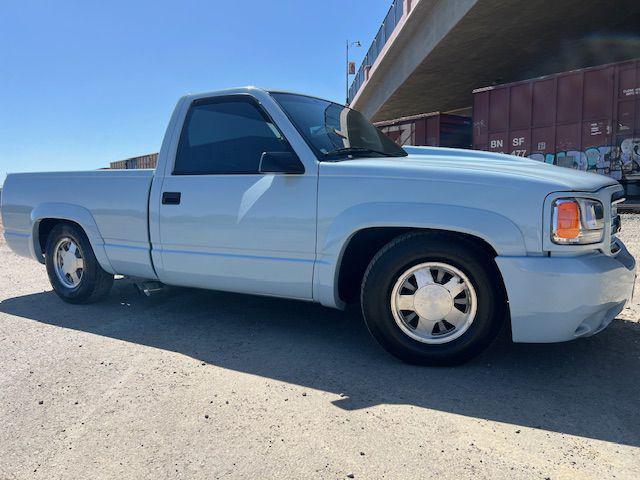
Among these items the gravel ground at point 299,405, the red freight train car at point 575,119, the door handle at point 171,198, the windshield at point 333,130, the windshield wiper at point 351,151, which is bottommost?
the gravel ground at point 299,405

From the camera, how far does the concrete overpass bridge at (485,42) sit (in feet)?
53.7

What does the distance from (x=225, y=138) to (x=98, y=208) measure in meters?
1.45

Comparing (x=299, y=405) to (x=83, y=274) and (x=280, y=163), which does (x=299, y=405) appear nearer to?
(x=280, y=163)

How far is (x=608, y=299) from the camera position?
9.01ft

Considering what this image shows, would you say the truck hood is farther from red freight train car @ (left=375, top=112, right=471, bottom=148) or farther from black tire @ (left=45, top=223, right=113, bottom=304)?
red freight train car @ (left=375, top=112, right=471, bottom=148)

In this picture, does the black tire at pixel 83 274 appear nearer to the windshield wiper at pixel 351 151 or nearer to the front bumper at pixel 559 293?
the windshield wiper at pixel 351 151

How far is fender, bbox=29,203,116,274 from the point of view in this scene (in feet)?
14.4

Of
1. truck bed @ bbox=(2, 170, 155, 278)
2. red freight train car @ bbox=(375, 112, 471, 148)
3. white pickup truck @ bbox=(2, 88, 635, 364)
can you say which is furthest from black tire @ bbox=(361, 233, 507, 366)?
red freight train car @ bbox=(375, 112, 471, 148)

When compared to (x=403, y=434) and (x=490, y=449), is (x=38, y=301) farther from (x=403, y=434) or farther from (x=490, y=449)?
(x=490, y=449)

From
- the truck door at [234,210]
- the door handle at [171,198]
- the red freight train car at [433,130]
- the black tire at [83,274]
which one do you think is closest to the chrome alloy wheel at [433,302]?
the truck door at [234,210]

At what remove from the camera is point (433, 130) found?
16984 mm

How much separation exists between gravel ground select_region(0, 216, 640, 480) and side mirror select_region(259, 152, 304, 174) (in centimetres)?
127

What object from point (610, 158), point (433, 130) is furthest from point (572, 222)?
point (433, 130)

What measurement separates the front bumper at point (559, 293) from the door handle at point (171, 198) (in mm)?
2444
